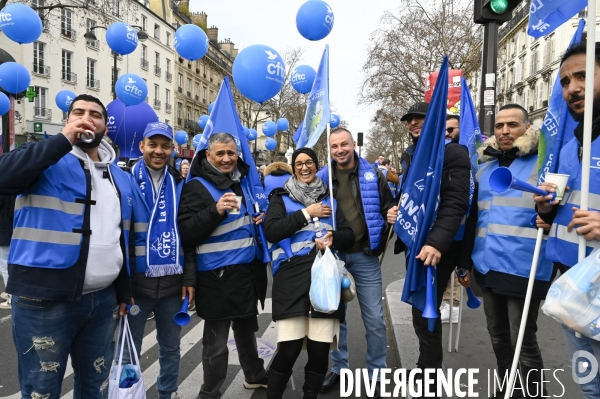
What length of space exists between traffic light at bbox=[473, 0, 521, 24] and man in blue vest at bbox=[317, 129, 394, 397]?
2.19m

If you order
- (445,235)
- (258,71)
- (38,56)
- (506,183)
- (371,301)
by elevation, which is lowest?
(371,301)

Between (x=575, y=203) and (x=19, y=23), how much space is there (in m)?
8.22

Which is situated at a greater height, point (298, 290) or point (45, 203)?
point (45, 203)

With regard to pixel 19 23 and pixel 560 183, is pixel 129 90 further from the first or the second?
pixel 560 183

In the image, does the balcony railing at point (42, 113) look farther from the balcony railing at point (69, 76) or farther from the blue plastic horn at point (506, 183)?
the blue plastic horn at point (506, 183)

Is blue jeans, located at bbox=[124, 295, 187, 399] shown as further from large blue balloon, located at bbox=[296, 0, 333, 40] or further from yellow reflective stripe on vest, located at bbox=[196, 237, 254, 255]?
large blue balloon, located at bbox=[296, 0, 333, 40]

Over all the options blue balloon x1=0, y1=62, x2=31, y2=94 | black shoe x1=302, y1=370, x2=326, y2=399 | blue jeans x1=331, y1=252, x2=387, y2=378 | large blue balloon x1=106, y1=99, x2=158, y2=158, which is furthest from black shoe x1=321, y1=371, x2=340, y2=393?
blue balloon x1=0, y1=62, x2=31, y2=94

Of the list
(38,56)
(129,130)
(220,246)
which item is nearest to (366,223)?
(220,246)

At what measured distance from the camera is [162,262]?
2828 mm

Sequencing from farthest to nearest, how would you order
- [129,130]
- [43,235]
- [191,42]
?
1. [191,42]
2. [129,130]
3. [43,235]

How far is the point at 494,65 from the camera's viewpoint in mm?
4590

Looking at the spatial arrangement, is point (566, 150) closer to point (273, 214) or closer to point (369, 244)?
point (369, 244)

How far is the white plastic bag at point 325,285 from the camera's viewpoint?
2744mm

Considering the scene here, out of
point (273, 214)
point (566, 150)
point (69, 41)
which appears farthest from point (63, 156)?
point (69, 41)
